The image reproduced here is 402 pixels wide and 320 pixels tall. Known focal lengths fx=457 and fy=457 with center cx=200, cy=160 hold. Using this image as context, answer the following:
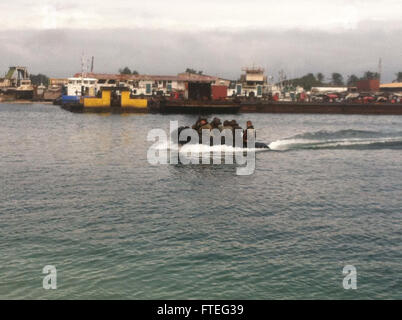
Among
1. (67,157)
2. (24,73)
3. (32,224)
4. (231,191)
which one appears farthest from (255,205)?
(24,73)

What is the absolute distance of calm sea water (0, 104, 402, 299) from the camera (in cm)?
1309

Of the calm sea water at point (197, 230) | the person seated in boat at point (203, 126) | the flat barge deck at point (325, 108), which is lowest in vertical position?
the calm sea water at point (197, 230)

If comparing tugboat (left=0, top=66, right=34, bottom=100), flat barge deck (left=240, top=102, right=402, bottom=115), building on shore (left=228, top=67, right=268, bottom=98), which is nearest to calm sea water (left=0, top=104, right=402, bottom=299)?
flat barge deck (left=240, top=102, right=402, bottom=115)

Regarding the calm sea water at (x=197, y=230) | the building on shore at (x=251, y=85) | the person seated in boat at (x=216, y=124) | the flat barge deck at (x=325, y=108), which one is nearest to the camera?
the calm sea water at (x=197, y=230)

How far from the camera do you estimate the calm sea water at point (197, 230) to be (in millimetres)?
13086

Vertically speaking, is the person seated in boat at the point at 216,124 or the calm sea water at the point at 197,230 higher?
the person seated in boat at the point at 216,124

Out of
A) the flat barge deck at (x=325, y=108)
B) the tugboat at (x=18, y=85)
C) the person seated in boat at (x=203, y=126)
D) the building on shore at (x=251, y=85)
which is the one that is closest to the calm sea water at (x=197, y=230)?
the person seated in boat at (x=203, y=126)

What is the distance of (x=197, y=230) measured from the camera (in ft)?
58.0

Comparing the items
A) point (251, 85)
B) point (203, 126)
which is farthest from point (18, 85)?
point (203, 126)

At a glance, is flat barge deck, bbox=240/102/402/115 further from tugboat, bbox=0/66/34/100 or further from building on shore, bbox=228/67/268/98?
tugboat, bbox=0/66/34/100

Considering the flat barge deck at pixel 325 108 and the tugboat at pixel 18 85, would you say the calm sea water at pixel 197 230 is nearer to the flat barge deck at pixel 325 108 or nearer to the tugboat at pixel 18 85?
the flat barge deck at pixel 325 108

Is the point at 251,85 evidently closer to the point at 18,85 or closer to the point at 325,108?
the point at 325,108

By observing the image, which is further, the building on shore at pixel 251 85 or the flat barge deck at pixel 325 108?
the building on shore at pixel 251 85
